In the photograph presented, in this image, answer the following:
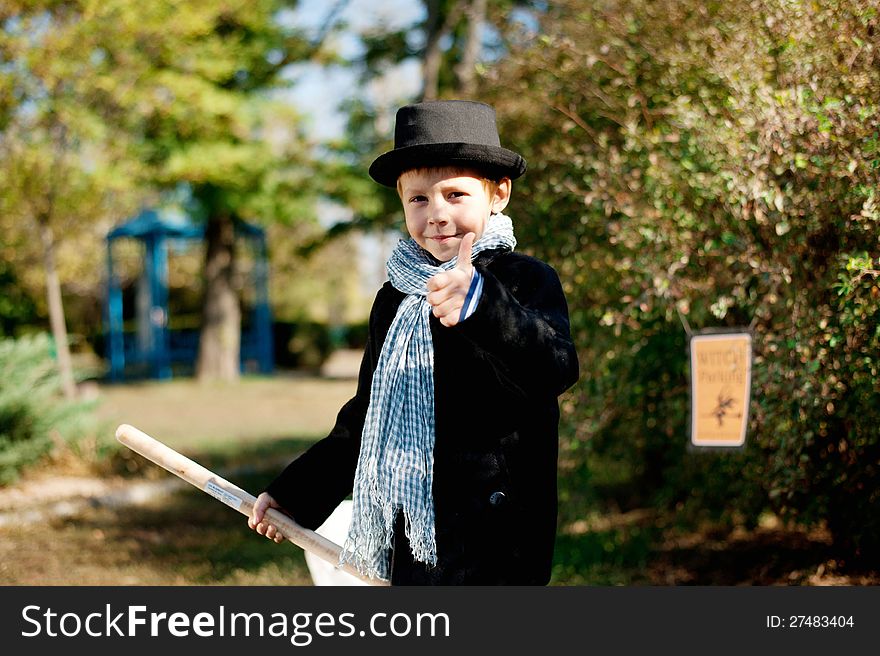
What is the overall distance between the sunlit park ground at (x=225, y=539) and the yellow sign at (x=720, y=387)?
1044 mm

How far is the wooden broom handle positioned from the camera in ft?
7.09

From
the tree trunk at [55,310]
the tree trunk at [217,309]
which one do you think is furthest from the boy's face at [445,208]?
the tree trunk at [217,309]

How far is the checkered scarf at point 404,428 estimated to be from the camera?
6.48ft

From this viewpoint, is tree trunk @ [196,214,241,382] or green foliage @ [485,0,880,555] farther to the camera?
tree trunk @ [196,214,241,382]

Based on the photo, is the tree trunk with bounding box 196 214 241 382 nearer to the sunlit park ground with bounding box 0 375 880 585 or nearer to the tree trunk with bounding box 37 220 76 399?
the tree trunk with bounding box 37 220 76 399

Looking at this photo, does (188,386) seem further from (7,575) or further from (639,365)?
(639,365)

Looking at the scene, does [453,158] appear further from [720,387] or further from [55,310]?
[55,310]

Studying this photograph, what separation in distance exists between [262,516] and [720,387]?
188cm

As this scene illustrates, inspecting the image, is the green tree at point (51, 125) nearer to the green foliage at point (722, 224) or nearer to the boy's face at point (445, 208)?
the green foliage at point (722, 224)

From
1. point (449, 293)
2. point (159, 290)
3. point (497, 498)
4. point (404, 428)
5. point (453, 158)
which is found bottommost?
point (497, 498)

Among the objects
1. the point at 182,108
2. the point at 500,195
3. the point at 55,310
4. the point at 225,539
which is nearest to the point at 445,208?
the point at 500,195

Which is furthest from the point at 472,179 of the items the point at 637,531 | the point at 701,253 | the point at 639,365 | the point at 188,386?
the point at 188,386

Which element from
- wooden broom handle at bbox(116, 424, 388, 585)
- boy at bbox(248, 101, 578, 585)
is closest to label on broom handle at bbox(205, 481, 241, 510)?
wooden broom handle at bbox(116, 424, 388, 585)

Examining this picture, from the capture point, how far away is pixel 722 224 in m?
3.48
